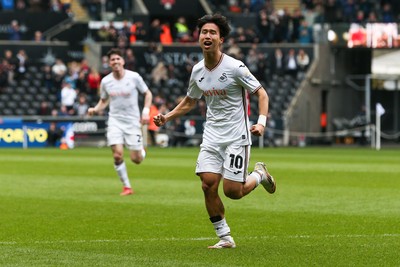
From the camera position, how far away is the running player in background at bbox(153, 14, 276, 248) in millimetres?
12398

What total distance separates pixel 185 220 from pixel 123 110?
5931mm

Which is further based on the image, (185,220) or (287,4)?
(287,4)

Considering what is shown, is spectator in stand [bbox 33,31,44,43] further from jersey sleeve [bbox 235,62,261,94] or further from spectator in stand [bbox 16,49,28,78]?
jersey sleeve [bbox 235,62,261,94]

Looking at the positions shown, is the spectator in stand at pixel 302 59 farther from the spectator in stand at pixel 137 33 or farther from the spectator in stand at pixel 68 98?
the spectator in stand at pixel 68 98

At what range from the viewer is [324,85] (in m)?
54.0

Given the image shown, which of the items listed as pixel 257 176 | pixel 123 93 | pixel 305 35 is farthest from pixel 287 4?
pixel 257 176

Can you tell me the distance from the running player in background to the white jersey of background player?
848 cm

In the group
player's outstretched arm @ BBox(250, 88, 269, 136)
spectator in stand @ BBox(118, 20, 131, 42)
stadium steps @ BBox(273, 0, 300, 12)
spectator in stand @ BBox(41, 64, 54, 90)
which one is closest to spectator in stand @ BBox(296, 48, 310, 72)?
stadium steps @ BBox(273, 0, 300, 12)

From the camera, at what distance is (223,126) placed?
1254 centimetres

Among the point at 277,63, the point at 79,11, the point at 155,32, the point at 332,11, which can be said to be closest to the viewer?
the point at 277,63

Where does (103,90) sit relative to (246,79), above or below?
below

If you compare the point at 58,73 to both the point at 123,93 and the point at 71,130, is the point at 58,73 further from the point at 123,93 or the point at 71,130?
the point at 123,93

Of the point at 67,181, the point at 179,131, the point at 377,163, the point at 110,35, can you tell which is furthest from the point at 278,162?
the point at 110,35

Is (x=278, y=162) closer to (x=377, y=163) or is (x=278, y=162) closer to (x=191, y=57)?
(x=377, y=163)
